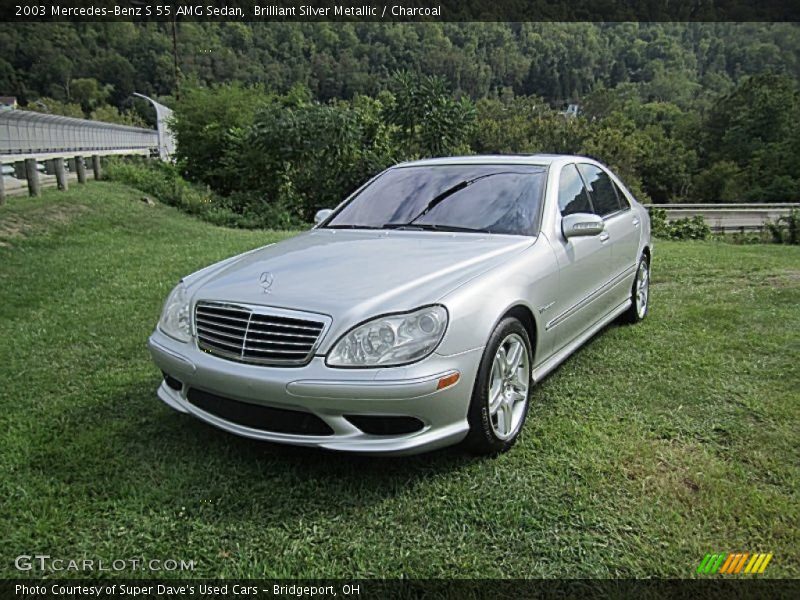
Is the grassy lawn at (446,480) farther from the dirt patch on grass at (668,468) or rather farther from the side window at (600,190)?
the side window at (600,190)

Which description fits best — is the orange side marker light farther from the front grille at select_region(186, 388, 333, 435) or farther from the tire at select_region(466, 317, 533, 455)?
the front grille at select_region(186, 388, 333, 435)

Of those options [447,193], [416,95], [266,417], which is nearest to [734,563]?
[266,417]

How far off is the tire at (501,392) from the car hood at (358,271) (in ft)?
1.11

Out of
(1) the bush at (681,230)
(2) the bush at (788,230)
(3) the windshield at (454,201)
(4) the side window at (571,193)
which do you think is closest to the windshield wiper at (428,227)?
(3) the windshield at (454,201)

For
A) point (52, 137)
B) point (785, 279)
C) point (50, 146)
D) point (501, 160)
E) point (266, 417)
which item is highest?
point (501, 160)

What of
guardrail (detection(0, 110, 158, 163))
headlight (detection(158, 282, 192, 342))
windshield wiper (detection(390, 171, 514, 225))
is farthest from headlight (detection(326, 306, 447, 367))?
guardrail (detection(0, 110, 158, 163))

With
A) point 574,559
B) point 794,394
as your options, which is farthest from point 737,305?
point 574,559

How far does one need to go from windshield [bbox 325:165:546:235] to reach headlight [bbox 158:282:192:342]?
1231mm

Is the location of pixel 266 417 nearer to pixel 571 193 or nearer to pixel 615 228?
pixel 571 193

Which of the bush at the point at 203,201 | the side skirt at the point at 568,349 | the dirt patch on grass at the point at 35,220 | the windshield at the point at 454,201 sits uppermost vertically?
the windshield at the point at 454,201

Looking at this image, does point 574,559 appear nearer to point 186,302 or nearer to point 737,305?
point 186,302

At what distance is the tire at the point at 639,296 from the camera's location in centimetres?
498

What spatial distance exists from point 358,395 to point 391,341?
0.85 ft

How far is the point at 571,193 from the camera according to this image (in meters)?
3.98
